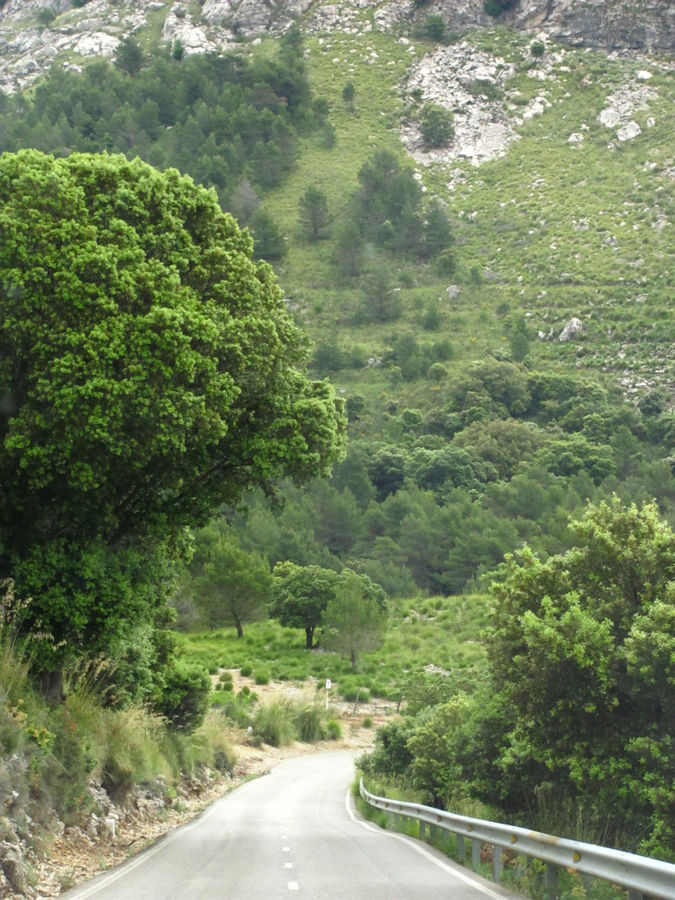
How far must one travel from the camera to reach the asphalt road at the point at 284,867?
8359 mm

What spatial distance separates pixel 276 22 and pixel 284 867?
168m

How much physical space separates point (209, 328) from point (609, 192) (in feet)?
343

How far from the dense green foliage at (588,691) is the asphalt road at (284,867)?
1421 millimetres

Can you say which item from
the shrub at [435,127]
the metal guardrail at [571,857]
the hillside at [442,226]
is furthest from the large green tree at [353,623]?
the shrub at [435,127]

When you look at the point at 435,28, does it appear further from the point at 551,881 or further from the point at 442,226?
the point at 551,881

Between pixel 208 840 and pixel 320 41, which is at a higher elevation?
pixel 320 41

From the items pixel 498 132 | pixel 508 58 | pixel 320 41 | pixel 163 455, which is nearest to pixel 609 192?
pixel 498 132

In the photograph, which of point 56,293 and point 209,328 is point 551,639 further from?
point 56,293

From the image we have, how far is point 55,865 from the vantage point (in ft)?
33.4

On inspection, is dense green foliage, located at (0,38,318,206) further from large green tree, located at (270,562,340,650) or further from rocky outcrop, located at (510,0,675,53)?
large green tree, located at (270,562,340,650)

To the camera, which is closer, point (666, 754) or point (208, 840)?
point (666, 754)

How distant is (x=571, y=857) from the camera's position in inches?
277

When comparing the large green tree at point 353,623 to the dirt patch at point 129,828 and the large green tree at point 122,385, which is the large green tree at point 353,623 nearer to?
the dirt patch at point 129,828

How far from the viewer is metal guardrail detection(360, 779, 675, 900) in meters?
5.73
